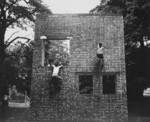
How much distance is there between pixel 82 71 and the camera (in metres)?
14.2

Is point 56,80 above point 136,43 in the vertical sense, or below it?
below

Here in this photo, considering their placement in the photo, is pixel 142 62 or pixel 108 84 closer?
pixel 108 84

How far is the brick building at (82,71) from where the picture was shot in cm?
1376

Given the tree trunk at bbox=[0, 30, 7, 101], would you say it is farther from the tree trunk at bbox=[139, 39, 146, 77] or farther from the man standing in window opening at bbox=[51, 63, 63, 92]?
the tree trunk at bbox=[139, 39, 146, 77]

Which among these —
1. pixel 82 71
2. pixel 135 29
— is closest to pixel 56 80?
pixel 82 71

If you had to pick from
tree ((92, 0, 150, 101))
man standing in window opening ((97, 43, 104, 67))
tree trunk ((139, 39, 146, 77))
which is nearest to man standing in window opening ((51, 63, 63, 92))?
man standing in window opening ((97, 43, 104, 67))

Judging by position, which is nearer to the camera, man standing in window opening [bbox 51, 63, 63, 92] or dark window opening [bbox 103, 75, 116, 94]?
man standing in window opening [bbox 51, 63, 63, 92]

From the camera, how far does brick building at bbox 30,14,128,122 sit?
13.8 meters

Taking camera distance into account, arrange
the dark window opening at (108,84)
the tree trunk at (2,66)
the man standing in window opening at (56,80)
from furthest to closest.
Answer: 1. the tree trunk at (2,66)
2. the dark window opening at (108,84)
3. the man standing in window opening at (56,80)

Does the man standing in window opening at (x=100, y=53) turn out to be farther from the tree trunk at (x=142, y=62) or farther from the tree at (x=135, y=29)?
the tree trunk at (x=142, y=62)

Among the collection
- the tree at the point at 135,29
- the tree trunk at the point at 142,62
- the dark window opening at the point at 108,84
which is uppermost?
the tree at the point at 135,29

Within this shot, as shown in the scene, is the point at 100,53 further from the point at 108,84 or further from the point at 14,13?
the point at 14,13

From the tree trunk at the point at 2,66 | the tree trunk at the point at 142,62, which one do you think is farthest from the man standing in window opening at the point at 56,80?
the tree trunk at the point at 142,62

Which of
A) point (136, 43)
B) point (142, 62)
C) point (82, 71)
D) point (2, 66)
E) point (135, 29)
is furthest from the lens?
point (2, 66)
